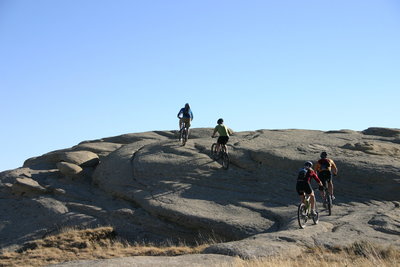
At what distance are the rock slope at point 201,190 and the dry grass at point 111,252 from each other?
3.28 feet

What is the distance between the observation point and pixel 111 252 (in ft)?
65.4

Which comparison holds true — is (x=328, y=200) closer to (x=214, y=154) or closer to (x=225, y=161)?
(x=225, y=161)

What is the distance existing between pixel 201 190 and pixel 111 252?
5541 mm

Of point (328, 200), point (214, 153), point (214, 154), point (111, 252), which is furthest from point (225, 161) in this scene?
point (111, 252)

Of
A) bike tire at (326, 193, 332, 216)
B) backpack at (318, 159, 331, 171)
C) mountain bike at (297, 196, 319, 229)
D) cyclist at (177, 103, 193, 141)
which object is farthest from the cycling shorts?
mountain bike at (297, 196, 319, 229)

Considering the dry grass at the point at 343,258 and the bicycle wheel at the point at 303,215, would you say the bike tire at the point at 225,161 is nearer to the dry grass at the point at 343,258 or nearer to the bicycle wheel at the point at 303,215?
the bicycle wheel at the point at 303,215

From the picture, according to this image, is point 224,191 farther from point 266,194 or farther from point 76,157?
point 76,157

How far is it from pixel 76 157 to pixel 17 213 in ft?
15.8

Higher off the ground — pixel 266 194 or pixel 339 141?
pixel 339 141

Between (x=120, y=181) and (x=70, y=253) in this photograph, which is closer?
(x=70, y=253)

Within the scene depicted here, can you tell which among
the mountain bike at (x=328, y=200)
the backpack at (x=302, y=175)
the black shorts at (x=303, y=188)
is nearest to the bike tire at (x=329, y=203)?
the mountain bike at (x=328, y=200)

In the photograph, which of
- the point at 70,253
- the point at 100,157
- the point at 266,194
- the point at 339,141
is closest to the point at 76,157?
the point at 100,157

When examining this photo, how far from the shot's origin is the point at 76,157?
2912cm

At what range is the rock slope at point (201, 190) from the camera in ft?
68.5
